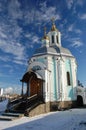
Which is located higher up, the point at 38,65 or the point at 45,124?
the point at 38,65

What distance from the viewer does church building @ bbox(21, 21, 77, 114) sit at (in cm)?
1540

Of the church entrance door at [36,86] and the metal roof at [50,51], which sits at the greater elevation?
the metal roof at [50,51]

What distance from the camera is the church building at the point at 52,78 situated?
1540 centimetres

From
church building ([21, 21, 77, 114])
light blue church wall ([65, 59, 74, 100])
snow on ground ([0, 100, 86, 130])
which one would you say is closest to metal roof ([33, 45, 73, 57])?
church building ([21, 21, 77, 114])

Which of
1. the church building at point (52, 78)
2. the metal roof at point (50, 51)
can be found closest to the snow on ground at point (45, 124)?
the church building at point (52, 78)

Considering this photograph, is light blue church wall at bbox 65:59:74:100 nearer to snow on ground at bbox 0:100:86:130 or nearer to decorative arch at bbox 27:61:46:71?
decorative arch at bbox 27:61:46:71

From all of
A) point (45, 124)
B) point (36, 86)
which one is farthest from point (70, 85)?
point (45, 124)

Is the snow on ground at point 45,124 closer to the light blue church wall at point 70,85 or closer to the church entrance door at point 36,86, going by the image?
the church entrance door at point 36,86

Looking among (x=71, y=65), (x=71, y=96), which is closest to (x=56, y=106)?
(x=71, y=96)

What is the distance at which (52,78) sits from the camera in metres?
16.5

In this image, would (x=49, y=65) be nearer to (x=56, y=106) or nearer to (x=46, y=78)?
(x=46, y=78)

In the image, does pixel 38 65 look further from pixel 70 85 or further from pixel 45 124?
pixel 45 124

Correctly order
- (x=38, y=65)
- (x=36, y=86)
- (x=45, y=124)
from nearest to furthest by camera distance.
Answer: (x=45, y=124)
(x=36, y=86)
(x=38, y=65)

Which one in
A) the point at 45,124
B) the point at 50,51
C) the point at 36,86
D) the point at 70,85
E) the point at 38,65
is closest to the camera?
the point at 45,124
